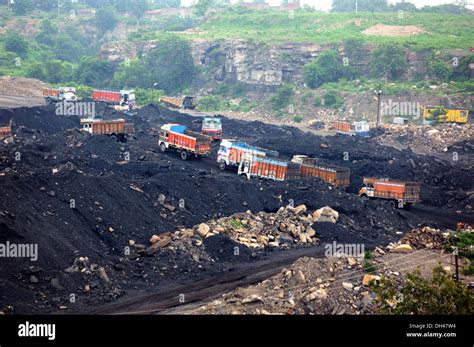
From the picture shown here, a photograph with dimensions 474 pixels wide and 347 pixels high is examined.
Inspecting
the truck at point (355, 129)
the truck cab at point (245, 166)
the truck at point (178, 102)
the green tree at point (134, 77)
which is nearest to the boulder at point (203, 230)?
the truck cab at point (245, 166)

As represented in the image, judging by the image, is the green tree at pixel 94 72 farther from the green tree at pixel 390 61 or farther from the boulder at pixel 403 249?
the boulder at pixel 403 249

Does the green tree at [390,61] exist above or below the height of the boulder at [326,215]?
above

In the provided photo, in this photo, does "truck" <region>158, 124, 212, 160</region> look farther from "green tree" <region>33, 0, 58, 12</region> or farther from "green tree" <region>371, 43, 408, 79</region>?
"green tree" <region>33, 0, 58, 12</region>

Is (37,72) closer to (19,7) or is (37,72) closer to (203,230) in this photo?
(19,7)

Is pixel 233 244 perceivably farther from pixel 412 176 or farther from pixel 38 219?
pixel 412 176

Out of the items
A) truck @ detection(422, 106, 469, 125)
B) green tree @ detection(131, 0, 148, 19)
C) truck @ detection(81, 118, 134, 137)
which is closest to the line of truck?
truck @ detection(81, 118, 134, 137)

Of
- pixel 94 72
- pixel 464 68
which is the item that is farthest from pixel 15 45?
pixel 464 68

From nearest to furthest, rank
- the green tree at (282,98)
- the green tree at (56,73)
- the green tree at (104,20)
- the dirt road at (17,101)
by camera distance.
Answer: the dirt road at (17,101)
the green tree at (282,98)
the green tree at (56,73)
the green tree at (104,20)
